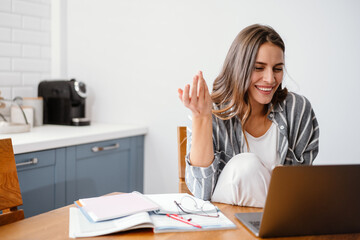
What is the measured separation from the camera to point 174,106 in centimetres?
265

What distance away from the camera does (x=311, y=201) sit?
0.87 metres

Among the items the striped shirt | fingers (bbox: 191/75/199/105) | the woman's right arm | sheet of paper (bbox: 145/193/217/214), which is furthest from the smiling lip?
sheet of paper (bbox: 145/193/217/214)

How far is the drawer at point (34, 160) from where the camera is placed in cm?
189

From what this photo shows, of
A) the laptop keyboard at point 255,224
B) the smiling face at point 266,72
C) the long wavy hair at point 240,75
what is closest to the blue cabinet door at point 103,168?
the long wavy hair at point 240,75

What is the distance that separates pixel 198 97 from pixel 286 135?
1.64 ft

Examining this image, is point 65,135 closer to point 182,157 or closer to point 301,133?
point 182,157

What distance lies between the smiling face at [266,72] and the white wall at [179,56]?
0.82 meters

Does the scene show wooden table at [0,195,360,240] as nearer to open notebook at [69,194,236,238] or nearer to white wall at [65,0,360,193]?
open notebook at [69,194,236,238]

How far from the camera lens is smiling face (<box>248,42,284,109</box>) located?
1.48 meters

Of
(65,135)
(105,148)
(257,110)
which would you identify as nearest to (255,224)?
(257,110)

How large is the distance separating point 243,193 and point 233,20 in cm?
151

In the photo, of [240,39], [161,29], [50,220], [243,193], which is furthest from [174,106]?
[50,220]

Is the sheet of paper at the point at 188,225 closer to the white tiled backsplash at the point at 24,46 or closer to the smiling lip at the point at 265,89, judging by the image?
the smiling lip at the point at 265,89

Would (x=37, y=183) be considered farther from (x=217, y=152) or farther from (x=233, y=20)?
(x=233, y=20)
